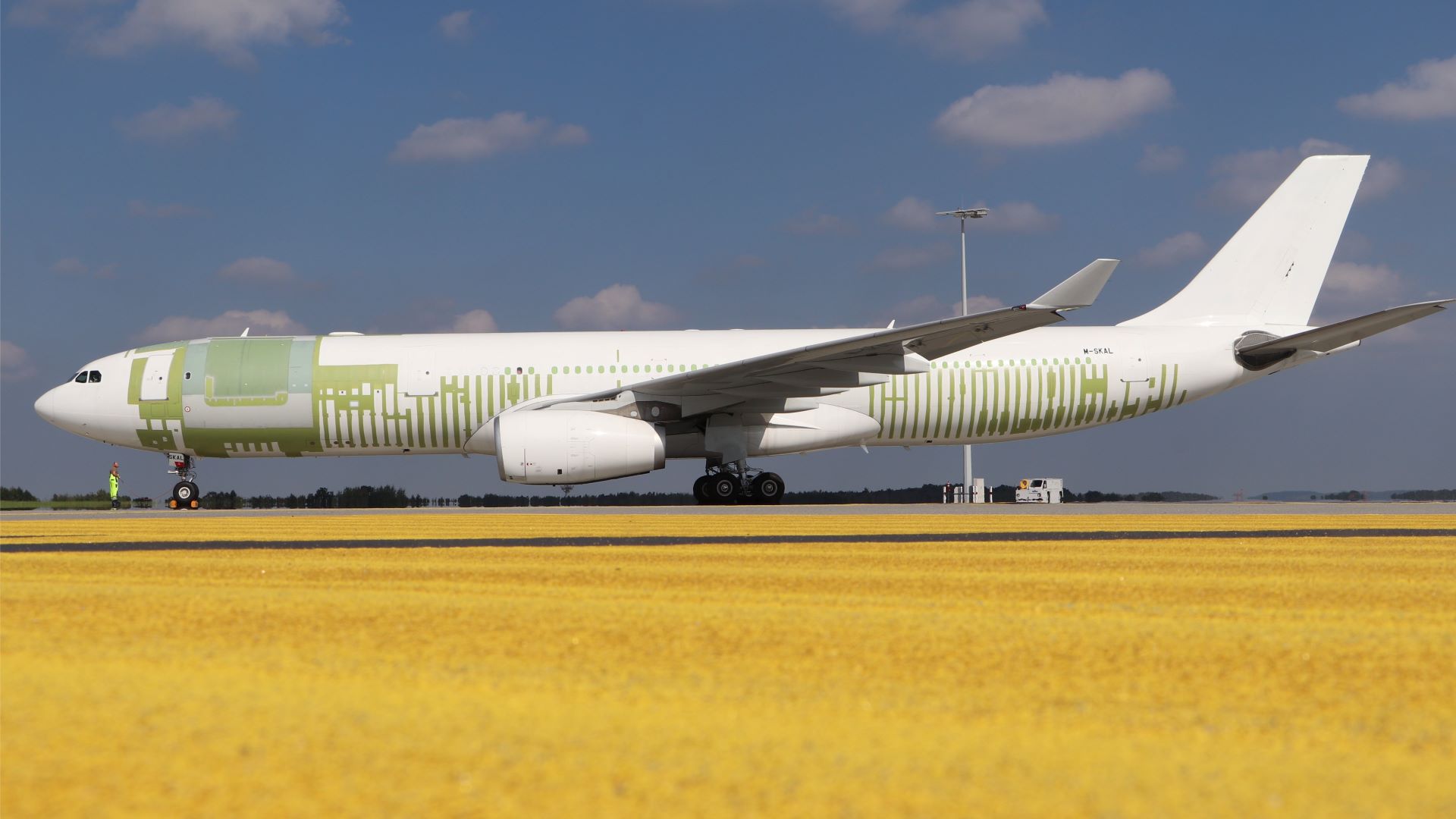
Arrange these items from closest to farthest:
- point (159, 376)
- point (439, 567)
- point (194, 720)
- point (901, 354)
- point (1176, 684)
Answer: point (194, 720), point (1176, 684), point (439, 567), point (901, 354), point (159, 376)

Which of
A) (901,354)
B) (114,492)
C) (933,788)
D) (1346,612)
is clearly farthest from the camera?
(114,492)

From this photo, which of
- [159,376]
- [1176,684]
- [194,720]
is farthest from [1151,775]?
[159,376]

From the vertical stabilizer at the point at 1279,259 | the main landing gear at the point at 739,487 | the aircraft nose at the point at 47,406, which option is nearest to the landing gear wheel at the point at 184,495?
the aircraft nose at the point at 47,406

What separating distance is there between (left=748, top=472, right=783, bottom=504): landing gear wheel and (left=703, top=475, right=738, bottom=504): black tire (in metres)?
0.25

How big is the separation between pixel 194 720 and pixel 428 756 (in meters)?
0.51

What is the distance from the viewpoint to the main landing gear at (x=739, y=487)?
18234 millimetres

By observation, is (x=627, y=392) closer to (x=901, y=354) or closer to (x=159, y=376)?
(x=901, y=354)

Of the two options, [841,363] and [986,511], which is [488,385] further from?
[986,511]

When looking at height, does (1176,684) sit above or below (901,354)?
below

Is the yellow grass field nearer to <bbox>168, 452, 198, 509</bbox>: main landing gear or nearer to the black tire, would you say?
the black tire

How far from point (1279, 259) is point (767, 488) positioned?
10.3 metres

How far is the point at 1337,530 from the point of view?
8.73 m

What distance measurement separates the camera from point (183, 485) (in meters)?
20.0

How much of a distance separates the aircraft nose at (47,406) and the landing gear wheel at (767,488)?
459 inches
